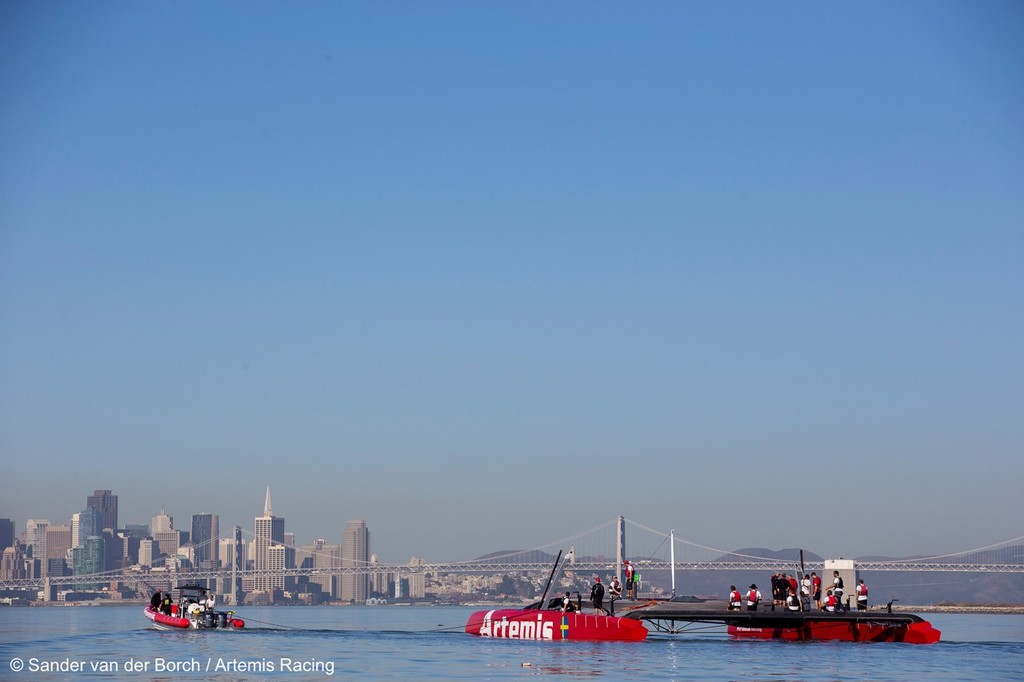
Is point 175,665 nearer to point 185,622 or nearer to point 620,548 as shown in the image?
point 185,622

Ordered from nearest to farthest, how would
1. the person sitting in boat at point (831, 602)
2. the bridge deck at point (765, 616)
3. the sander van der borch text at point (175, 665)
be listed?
the sander van der borch text at point (175, 665) → the bridge deck at point (765, 616) → the person sitting in boat at point (831, 602)

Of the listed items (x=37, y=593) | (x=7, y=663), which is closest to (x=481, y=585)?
(x=37, y=593)

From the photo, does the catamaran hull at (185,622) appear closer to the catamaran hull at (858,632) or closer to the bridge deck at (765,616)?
the bridge deck at (765,616)

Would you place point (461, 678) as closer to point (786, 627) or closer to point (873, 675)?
point (873, 675)

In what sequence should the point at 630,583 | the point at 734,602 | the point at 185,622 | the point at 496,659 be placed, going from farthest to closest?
the point at 185,622
the point at 630,583
the point at 734,602
the point at 496,659

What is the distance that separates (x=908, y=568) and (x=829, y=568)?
77.6m

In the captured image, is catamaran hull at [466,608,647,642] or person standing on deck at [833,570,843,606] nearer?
catamaran hull at [466,608,647,642]

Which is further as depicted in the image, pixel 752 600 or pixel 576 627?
pixel 752 600

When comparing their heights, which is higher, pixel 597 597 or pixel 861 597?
pixel 597 597

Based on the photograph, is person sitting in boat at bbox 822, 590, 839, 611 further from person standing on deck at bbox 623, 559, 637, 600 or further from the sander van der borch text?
the sander van der borch text

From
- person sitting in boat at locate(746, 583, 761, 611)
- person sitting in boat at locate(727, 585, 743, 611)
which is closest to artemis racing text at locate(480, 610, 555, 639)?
person sitting in boat at locate(727, 585, 743, 611)

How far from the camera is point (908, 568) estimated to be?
129250 mm

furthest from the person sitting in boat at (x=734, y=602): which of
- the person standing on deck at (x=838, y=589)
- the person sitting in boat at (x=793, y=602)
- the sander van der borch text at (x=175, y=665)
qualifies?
the sander van der borch text at (x=175, y=665)

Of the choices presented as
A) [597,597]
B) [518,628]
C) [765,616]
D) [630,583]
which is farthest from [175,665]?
[765,616]
